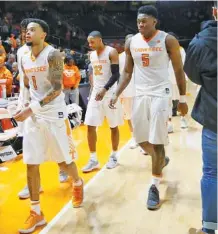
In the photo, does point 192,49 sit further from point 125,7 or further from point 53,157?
point 125,7

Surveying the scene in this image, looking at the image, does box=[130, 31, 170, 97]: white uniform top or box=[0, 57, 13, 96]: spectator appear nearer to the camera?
box=[130, 31, 170, 97]: white uniform top

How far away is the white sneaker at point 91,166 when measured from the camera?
5.07 m

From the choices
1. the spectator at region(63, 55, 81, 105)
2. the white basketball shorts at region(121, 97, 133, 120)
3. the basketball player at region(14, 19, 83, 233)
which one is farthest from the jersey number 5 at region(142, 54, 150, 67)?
the spectator at region(63, 55, 81, 105)

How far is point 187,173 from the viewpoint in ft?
16.1

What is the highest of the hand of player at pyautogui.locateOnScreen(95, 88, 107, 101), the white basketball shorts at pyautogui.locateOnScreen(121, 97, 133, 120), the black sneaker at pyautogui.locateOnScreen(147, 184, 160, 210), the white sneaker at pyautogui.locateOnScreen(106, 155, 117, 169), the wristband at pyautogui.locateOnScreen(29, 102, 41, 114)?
the wristband at pyautogui.locateOnScreen(29, 102, 41, 114)

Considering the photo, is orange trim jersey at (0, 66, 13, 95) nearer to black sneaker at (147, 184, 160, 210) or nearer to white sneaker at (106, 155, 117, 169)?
white sneaker at (106, 155, 117, 169)

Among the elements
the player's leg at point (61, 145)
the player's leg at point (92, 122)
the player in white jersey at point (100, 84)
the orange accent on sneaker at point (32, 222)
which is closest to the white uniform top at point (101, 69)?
the player in white jersey at point (100, 84)

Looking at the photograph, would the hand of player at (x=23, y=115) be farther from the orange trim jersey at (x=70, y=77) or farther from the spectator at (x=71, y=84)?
the orange trim jersey at (x=70, y=77)

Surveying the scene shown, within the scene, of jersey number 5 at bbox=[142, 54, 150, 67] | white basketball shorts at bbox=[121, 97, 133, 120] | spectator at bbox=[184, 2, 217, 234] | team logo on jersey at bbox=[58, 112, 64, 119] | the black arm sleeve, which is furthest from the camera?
white basketball shorts at bbox=[121, 97, 133, 120]

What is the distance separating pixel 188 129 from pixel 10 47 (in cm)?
687

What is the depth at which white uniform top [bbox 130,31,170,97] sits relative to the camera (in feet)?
12.4

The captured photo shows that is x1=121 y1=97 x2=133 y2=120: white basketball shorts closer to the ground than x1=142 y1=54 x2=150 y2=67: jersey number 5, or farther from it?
closer to the ground

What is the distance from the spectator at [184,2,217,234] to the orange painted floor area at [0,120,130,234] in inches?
60.6

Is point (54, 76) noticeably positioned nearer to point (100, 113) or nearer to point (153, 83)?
point (153, 83)
